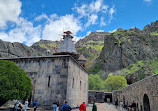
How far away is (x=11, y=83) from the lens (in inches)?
346

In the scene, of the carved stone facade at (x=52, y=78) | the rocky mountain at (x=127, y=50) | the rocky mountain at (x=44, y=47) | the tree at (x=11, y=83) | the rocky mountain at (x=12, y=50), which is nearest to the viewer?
the tree at (x=11, y=83)

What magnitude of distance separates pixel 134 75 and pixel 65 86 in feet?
133

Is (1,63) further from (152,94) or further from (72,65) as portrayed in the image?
(152,94)

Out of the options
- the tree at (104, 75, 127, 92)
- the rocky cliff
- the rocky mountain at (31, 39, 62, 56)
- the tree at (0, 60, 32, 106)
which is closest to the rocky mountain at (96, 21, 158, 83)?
the rocky cliff

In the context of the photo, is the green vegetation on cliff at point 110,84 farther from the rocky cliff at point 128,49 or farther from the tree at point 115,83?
the rocky cliff at point 128,49

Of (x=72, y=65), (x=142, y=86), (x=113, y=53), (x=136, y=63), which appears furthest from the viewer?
(x=113, y=53)

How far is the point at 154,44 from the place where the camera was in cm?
6656

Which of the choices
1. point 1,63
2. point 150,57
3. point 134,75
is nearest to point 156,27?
point 150,57

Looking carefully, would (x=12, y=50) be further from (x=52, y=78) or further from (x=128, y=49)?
(x=128, y=49)

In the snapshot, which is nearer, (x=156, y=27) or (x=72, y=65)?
(x=72, y=65)

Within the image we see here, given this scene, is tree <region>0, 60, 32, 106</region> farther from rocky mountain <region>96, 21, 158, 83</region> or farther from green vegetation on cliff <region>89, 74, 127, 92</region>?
rocky mountain <region>96, 21, 158, 83</region>

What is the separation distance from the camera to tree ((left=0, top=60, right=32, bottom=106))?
8500 mm

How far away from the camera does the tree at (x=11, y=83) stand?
27.9 ft

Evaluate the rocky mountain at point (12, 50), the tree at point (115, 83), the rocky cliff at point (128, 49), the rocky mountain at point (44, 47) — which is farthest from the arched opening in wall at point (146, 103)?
the rocky cliff at point (128, 49)
